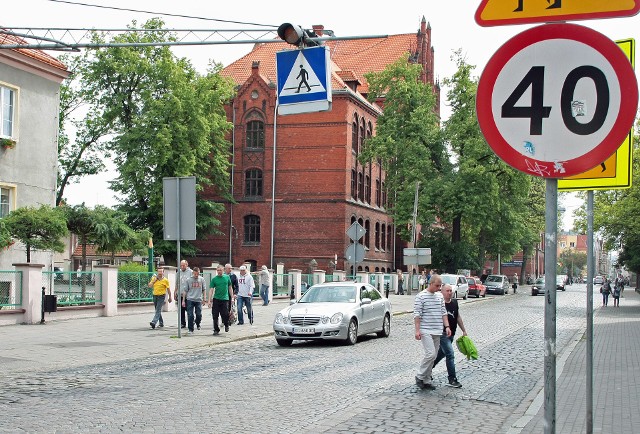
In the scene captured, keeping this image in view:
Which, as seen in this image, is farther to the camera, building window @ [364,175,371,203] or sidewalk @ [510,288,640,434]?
building window @ [364,175,371,203]

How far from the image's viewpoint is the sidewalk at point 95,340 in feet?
49.4

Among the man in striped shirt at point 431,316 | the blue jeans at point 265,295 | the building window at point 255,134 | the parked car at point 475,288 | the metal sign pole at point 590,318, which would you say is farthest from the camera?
the building window at point 255,134

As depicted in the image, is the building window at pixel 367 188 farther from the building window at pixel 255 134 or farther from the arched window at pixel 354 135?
the building window at pixel 255 134

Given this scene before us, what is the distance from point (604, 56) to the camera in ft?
11.1

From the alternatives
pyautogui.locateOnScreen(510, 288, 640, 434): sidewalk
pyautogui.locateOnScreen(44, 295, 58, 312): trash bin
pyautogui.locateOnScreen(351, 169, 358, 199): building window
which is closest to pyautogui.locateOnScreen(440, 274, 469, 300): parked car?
pyautogui.locateOnScreen(351, 169, 358, 199): building window

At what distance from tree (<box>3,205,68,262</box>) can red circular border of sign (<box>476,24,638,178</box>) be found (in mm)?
22215

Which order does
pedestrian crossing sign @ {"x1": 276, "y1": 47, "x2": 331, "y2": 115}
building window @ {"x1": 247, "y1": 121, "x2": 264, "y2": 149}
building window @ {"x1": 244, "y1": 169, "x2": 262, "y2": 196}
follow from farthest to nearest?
building window @ {"x1": 244, "y1": 169, "x2": 262, "y2": 196}, building window @ {"x1": 247, "y1": 121, "x2": 264, "y2": 149}, pedestrian crossing sign @ {"x1": 276, "y1": 47, "x2": 331, "y2": 115}

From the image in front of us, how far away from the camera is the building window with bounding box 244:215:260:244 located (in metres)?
61.1

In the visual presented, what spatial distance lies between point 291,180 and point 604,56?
187ft

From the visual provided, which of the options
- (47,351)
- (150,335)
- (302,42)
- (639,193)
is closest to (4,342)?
(47,351)

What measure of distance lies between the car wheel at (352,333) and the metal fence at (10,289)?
9.08 metres

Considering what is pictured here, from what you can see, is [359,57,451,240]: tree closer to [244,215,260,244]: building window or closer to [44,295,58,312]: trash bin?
[244,215,260,244]: building window

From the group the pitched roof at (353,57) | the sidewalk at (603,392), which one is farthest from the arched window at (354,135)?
the sidewalk at (603,392)

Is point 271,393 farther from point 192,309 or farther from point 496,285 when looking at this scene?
point 496,285
